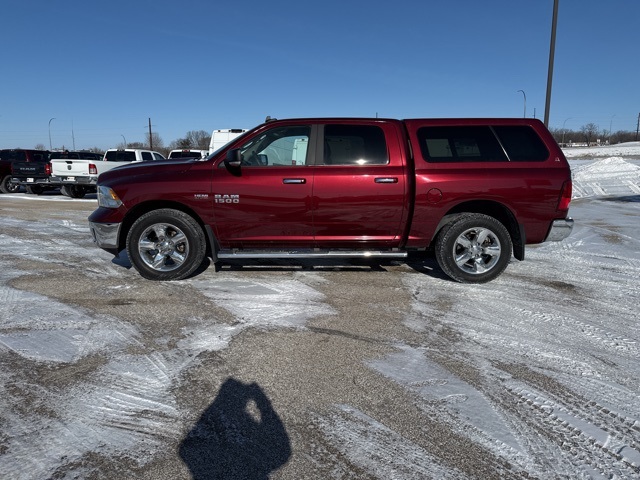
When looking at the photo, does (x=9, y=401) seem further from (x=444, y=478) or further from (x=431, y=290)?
(x=431, y=290)

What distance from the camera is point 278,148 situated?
5.16m

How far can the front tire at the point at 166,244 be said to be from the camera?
5055mm

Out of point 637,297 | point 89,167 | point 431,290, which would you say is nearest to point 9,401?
point 431,290

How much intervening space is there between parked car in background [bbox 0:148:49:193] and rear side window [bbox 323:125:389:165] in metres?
16.3

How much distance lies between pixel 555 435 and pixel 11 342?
389 cm

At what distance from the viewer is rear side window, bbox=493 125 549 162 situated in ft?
16.7

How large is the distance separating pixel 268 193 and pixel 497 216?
285cm

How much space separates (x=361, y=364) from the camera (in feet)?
10.3

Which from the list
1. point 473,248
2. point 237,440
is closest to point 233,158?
point 473,248

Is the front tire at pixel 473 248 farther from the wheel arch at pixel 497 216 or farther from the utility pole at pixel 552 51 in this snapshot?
the utility pole at pixel 552 51

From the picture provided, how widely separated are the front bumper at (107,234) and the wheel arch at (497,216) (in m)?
3.80

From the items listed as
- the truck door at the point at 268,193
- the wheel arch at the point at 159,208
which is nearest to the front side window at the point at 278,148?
the truck door at the point at 268,193

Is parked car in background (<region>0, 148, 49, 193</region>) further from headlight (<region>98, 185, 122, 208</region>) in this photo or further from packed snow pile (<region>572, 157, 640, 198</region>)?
packed snow pile (<region>572, 157, 640, 198</region>)

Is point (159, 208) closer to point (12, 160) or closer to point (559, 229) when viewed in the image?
point (559, 229)
